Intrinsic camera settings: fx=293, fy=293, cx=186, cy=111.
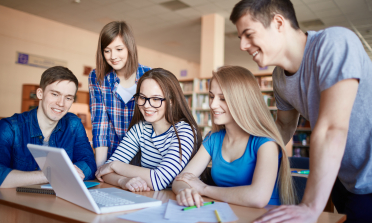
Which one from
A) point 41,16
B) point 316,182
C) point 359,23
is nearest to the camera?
point 316,182

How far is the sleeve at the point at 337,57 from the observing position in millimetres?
919

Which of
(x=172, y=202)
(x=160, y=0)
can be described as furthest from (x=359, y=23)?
(x=172, y=202)

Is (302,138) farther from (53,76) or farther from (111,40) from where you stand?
(53,76)

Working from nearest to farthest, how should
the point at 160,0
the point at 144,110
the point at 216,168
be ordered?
the point at 216,168
the point at 144,110
the point at 160,0

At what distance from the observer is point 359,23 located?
696cm

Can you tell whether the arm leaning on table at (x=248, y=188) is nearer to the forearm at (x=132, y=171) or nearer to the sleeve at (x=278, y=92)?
the forearm at (x=132, y=171)

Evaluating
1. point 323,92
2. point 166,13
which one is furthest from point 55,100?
point 166,13

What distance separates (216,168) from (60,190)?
69 cm

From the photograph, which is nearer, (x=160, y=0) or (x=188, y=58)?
(x=160, y=0)

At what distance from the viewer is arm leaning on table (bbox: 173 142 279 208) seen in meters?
1.08

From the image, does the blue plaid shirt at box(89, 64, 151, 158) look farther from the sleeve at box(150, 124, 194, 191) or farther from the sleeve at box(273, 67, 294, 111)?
the sleeve at box(273, 67, 294, 111)

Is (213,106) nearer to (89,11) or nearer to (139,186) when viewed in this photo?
(139,186)

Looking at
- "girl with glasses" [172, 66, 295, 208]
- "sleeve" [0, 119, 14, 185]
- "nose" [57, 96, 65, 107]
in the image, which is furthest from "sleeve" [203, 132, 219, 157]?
"sleeve" [0, 119, 14, 185]

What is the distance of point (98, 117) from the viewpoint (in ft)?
6.44
